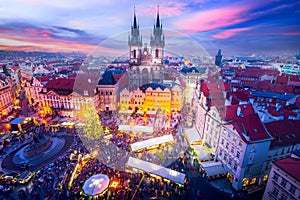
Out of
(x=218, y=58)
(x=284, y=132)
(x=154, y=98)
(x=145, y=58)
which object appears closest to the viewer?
(x=284, y=132)

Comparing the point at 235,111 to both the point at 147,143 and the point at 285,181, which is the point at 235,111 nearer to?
the point at 285,181

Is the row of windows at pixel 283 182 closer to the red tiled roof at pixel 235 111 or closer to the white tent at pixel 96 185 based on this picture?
the red tiled roof at pixel 235 111

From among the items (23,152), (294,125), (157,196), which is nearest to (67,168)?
(23,152)

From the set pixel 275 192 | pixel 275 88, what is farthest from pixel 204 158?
pixel 275 88

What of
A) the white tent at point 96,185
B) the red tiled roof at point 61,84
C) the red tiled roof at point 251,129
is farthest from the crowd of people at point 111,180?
the red tiled roof at point 61,84

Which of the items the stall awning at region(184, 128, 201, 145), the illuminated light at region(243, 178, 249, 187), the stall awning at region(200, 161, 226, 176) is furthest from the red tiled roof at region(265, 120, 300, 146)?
the stall awning at region(184, 128, 201, 145)

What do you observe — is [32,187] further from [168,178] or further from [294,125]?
[294,125]

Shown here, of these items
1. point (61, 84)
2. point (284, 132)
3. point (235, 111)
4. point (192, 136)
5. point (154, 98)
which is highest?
point (235, 111)
